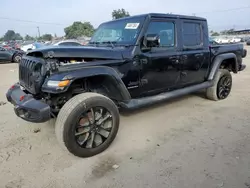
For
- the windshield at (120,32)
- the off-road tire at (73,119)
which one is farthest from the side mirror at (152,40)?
the off-road tire at (73,119)

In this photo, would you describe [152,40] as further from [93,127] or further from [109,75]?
[93,127]

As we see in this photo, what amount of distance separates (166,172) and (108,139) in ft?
3.05

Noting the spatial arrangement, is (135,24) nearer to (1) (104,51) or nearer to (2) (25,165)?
(1) (104,51)

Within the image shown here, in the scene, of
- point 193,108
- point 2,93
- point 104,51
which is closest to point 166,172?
point 104,51

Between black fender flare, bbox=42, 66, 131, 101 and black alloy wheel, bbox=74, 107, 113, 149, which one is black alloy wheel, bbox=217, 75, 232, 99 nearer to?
black fender flare, bbox=42, 66, 131, 101

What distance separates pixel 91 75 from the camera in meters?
2.88

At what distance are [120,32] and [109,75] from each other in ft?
3.69

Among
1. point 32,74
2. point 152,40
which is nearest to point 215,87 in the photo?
point 152,40

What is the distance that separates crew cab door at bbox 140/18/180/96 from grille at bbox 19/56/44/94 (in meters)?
1.52

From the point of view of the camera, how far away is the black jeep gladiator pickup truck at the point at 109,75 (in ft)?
9.09

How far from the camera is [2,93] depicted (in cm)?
642

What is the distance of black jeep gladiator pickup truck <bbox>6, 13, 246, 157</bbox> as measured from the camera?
2771 mm

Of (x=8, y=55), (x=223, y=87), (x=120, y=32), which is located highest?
(x=120, y=32)

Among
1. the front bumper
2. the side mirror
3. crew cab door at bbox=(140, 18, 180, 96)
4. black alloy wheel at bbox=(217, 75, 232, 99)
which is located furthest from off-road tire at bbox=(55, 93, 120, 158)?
black alloy wheel at bbox=(217, 75, 232, 99)
